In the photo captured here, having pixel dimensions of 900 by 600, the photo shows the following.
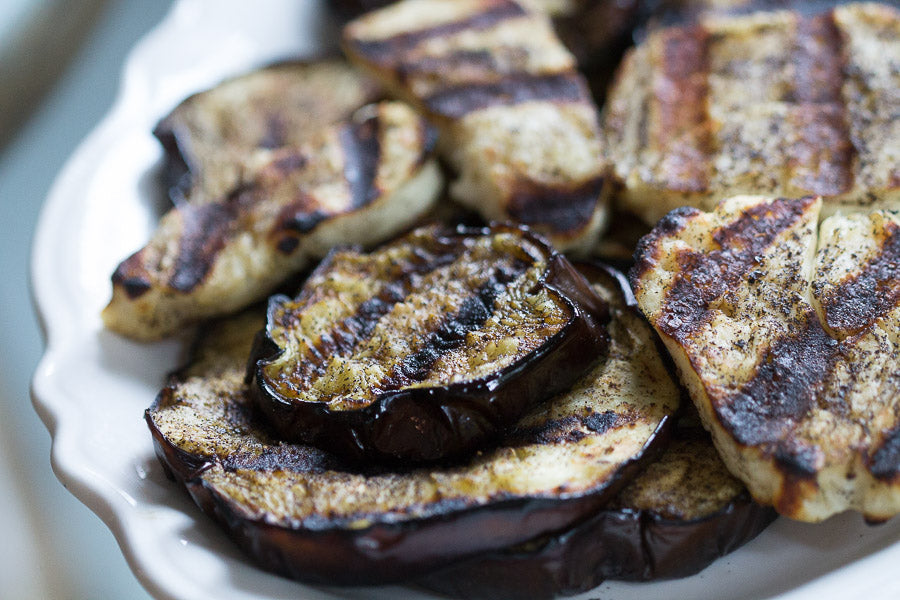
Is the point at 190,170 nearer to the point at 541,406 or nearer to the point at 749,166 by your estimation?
the point at 541,406

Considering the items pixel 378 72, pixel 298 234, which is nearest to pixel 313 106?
pixel 378 72

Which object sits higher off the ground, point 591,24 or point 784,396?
point 591,24

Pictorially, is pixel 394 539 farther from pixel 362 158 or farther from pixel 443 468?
pixel 362 158

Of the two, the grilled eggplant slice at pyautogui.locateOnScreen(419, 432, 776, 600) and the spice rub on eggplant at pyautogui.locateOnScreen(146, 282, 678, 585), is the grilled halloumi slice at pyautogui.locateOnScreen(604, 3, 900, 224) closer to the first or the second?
the spice rub on eggplant at pyautogui.locateOnScreen(146, 282, 678, 585)

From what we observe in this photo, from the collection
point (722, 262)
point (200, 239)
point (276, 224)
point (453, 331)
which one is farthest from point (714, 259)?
point (200, 239)

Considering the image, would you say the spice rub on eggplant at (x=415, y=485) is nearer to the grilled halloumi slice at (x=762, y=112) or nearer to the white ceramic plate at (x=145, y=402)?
the white ceramic plate at (x=145, y=402)

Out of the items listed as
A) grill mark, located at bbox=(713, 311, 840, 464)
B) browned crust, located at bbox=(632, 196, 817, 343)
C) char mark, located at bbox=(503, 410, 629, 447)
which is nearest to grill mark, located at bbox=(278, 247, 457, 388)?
char mark, located at bbox=(503, 410, 629, 447)
